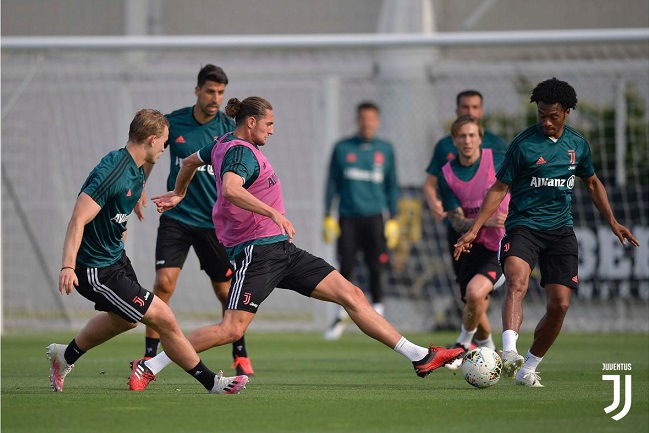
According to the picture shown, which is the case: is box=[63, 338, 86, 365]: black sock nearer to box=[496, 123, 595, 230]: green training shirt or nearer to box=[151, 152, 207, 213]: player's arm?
box=[151, 152, 207, 213]: player's arm

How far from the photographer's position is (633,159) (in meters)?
16.7

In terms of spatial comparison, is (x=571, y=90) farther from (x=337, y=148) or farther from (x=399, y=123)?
(x=399, y=123)

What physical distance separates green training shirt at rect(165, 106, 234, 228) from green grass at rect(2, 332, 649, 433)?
138 centimetres

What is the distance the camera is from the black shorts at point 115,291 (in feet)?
25.6

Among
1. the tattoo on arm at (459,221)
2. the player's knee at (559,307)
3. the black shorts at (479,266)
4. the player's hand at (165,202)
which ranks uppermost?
the player's hand at (165,202)

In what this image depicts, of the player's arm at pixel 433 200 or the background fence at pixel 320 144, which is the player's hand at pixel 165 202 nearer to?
the player's arm at pixel 433 200

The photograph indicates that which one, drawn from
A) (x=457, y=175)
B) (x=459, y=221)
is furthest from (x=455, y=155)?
(x=459, y=221)

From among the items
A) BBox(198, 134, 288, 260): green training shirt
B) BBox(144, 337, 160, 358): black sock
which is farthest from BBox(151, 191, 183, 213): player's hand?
BBox(144, 337, 160, 358): black sock

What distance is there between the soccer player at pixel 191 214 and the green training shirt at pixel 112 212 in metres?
2.04

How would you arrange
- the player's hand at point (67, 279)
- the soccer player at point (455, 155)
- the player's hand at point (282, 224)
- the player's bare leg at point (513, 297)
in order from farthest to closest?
1. the soccer player at point (455, 155)
2. the player's bare leg at point (513, 297)
3. the player's hand at point (282, 224)
4. the player's hand at point (67, 279)

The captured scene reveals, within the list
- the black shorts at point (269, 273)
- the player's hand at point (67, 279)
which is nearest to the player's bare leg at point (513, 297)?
the black shorts at point (269, 273)

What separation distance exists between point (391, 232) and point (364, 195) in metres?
0.89

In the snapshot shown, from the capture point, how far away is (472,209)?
414 inches

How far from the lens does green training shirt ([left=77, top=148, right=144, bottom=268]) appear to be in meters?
7.73
